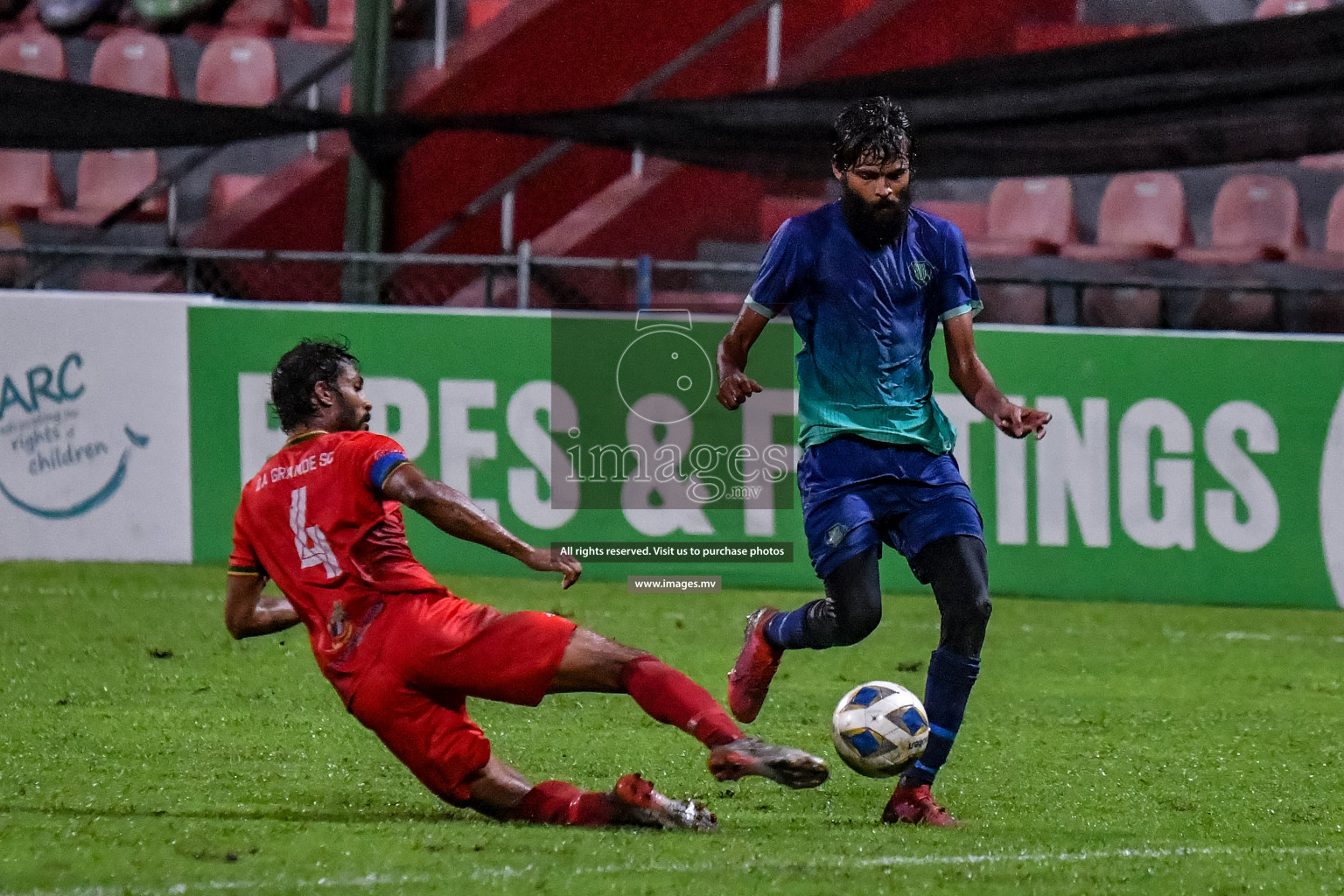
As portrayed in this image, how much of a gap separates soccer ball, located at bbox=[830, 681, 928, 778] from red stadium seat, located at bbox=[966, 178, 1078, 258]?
7904mm

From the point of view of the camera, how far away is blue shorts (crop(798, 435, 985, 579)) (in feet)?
16.5

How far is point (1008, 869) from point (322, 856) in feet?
5.27

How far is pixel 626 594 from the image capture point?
9.91m

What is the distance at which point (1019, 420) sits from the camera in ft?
16.0

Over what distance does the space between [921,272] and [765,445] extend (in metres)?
4.93

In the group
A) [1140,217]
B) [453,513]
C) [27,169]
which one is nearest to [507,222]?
[27,169]

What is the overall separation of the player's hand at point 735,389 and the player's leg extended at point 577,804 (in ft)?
3.60

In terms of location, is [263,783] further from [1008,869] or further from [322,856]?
[1008,869]

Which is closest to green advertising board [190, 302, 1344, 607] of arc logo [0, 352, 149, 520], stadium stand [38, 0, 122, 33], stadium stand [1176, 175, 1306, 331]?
arc logo [0, 352, 149, 520]

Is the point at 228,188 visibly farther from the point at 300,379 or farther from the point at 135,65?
the point at 300,379

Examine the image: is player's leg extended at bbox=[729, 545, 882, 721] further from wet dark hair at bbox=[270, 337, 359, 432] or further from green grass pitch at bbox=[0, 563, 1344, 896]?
wet dark hair at bbox=[270, 337, 359, 432]

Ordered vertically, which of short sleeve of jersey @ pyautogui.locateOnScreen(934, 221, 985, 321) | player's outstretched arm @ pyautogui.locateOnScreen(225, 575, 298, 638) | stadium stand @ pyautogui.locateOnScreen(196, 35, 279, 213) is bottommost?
player's outstretched arm @ pyautogui.locateOnScreen(225, 575, 298, 638)

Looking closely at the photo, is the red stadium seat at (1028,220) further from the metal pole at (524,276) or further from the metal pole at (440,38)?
the metal pole at (440,38)

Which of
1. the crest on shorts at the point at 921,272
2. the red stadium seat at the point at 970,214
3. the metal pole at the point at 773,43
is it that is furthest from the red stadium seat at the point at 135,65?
the crest on shorts at the point at 921,272
